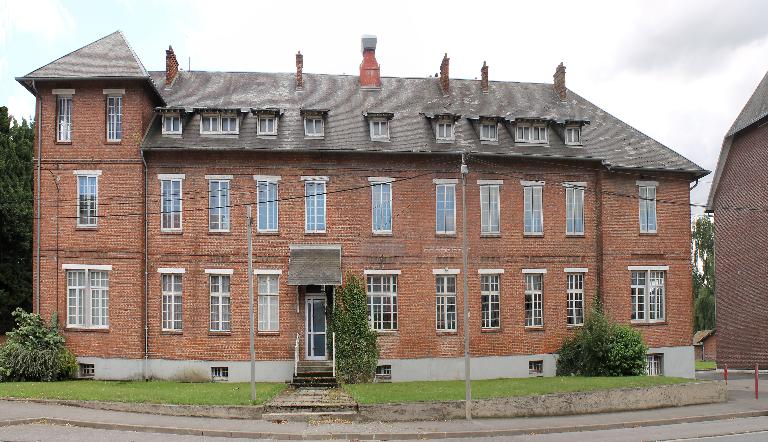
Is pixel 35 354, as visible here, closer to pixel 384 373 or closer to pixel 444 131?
pixel 384 373

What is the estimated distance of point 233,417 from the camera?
64.6 feet

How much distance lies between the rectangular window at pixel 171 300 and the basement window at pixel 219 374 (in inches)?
82.3

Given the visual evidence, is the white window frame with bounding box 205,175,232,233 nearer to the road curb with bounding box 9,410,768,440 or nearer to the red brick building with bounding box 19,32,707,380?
the red brick building with bounding box 19,32,707,380

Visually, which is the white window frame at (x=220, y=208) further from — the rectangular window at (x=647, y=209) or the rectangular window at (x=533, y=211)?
the rectangular window at (x=647, y=209)

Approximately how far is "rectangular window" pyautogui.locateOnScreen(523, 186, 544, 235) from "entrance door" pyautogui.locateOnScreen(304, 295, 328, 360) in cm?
870

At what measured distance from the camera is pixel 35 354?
2477 centimetres

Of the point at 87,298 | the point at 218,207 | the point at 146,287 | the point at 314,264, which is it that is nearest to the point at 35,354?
the point at 87,298

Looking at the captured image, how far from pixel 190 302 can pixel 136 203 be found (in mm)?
4133

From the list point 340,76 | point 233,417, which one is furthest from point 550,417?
point 340,76

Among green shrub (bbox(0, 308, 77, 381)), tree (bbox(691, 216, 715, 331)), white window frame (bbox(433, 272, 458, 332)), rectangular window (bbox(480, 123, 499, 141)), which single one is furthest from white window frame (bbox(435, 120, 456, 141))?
tree (bbox(691, 216, 715, 331))

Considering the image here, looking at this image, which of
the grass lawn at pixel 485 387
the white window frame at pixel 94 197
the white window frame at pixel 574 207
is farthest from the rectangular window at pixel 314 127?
the white window frame at pixel 574 207

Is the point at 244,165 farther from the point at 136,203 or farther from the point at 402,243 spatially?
the point at 402,243

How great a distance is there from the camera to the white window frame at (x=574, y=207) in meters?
28.9

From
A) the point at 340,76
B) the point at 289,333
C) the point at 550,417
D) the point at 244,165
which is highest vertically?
the point at 340,76
